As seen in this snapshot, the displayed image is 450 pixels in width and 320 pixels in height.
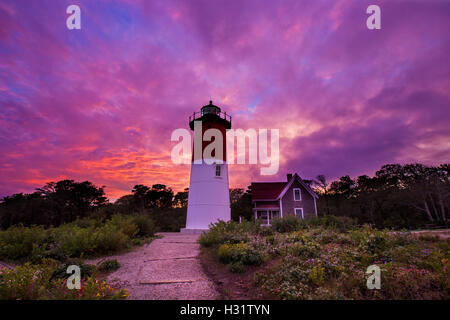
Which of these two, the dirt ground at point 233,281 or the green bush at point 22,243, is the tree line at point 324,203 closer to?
A: the green bush at point 22,243

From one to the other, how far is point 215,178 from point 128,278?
1290 cm

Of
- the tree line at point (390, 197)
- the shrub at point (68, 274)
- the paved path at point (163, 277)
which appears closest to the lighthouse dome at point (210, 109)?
the tree line at point (390, 197)

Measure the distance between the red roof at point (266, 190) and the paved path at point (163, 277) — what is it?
58.0 feet

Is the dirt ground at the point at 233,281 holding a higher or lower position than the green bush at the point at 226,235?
lower

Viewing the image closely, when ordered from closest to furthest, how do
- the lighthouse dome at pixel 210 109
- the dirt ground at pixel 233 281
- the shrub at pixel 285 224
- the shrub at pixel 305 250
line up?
the dirt ground at pixel 233 281
the shrub at pixel 305 250
the shrub at pixel 285 224
the lighthouse dome at pixel 210 109

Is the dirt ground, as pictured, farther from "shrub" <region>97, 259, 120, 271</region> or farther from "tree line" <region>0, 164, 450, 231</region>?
"tree line" <region>0, 164, 450, 231</region>

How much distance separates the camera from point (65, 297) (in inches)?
127

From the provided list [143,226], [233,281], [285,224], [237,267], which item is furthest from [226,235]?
[143,226]

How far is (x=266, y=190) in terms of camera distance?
26047 mm

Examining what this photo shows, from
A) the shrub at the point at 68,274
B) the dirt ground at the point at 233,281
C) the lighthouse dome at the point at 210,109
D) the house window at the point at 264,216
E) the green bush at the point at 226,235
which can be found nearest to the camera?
the dirt ground at the point at 233,281

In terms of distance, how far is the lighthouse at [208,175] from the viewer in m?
17.5
